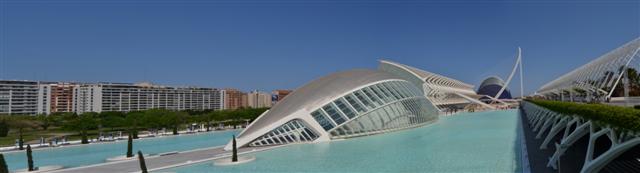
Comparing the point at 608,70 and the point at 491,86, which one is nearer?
the point at 608,70

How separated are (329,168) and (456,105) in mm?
104211

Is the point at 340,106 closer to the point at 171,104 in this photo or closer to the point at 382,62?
the point at 382,62

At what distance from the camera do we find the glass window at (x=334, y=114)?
29.9 meters

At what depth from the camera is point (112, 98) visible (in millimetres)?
129500

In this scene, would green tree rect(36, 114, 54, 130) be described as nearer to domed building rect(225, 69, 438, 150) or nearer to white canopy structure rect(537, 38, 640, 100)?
domed building rect(225, 69, 438, 150)

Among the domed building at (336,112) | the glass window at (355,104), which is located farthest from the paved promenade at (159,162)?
the glass window at (355,104)

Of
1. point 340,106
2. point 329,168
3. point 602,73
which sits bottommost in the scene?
point 329,168

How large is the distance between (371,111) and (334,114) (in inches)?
125

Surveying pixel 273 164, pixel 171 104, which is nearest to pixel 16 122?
pixel 273 164

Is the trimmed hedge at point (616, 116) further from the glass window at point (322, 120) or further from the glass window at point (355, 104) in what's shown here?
the glass window at point (355, 104)

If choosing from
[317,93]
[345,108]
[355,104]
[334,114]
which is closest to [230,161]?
[334,114]

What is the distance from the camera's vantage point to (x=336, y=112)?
30.2m

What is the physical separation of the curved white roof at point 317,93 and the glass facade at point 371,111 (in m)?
0.58

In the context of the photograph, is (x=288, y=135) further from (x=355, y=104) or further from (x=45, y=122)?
(x=45, y=122)
